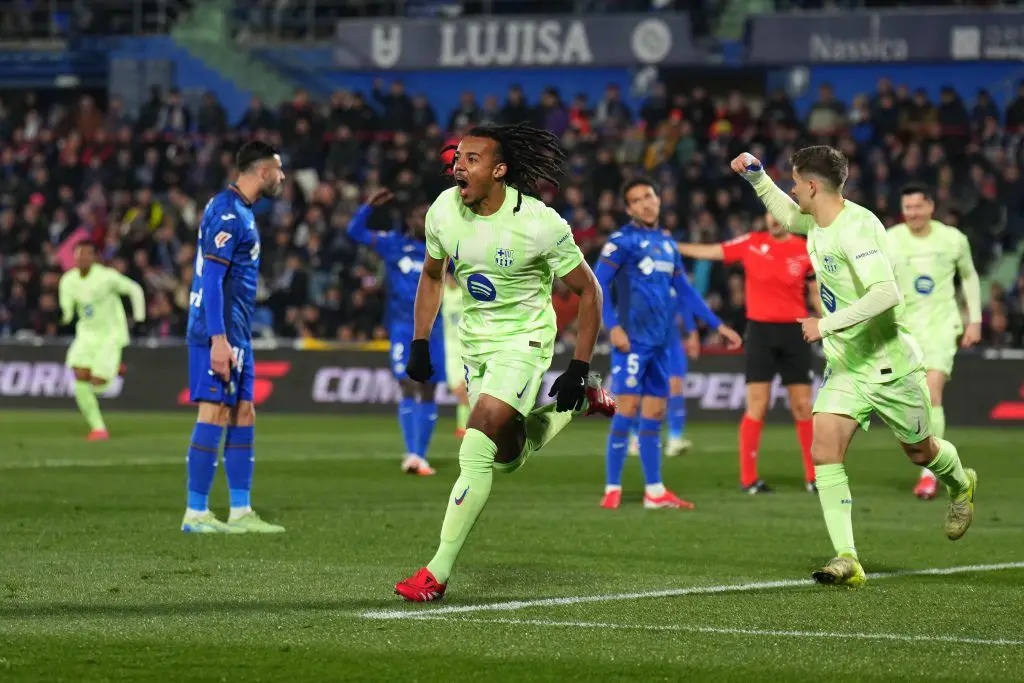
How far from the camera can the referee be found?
14320 mm

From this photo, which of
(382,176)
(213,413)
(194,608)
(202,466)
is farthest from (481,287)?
(382,176)

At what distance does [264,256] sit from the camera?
28.6 meters

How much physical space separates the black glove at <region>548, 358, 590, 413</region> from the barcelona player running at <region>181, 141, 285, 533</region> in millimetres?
3137

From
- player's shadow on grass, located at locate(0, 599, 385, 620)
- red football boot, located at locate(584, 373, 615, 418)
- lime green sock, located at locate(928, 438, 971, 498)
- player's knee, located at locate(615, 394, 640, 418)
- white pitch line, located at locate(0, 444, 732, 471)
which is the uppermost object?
red football boot, located at locate(584, 373, 615, 418)

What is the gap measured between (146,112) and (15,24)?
5555mm

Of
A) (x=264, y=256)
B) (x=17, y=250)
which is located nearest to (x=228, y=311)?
(x=264, y=256)

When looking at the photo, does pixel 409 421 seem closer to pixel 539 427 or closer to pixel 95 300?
pixel 95 300

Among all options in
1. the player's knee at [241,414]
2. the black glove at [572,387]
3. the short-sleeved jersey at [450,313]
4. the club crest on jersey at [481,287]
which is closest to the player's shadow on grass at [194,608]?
Result: the black glove at [572,387]

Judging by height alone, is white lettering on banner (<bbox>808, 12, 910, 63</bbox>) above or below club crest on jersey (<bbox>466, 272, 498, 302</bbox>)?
above

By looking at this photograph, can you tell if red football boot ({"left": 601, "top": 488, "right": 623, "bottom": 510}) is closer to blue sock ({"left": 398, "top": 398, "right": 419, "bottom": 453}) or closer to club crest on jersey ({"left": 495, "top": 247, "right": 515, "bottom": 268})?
blue sock ({"left": 398, "top": 398, "right": 419, "bottom": 453})

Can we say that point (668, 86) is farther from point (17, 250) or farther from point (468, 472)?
point (468, 472)

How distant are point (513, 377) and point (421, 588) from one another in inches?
41.4

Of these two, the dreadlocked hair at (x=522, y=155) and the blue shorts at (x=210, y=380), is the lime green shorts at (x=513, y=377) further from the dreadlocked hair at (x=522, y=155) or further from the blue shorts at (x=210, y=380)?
the blue shorts at (x=210, y=380)

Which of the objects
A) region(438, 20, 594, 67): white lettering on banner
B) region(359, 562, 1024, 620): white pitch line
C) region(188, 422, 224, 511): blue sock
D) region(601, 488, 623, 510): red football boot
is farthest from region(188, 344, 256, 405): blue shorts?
region(438, 20, 594, 67): white lettering on banner
